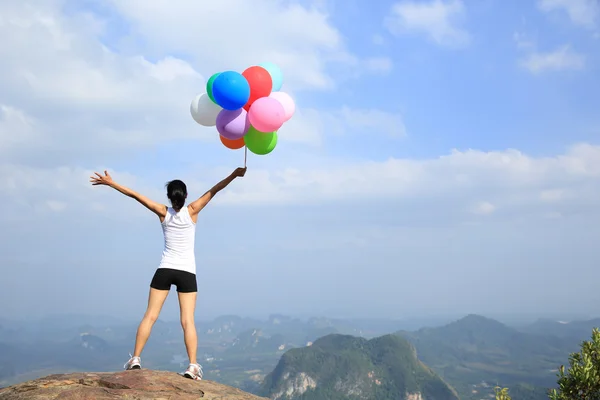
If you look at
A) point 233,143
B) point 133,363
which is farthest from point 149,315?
point 233,143

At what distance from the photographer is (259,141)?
1098cm

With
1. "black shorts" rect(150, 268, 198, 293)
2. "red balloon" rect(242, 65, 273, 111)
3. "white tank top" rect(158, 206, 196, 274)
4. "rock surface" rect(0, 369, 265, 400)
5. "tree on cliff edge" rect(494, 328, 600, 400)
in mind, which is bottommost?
"tree on cliff edge" rect(494, 328, 600, 400)

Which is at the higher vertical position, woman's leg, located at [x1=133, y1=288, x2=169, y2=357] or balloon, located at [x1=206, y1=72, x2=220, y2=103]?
balloon, located at [x1=206, y1=72, x2=220, y2=103]

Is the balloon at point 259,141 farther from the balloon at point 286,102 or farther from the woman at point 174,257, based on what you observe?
the woman at point 174,257

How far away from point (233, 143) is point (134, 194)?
3137 mm

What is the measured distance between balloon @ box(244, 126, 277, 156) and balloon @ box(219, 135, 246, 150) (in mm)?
340

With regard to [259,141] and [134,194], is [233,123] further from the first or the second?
[134,194]

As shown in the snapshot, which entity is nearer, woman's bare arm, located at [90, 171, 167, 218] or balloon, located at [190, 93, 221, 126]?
woman's bare arm, located at [90, 171, 167, 218]

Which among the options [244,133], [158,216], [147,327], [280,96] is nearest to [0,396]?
[147,327]

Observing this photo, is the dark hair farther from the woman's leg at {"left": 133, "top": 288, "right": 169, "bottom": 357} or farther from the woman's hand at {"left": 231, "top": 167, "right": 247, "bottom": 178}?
the woman's leg at {"left": 133, "top": 288, "right": 169, "bottom": 357}

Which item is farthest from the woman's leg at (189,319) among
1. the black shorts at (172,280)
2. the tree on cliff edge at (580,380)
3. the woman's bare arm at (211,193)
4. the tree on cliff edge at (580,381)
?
the tree on cliff edge at (580,380)

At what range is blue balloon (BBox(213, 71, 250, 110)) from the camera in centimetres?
992

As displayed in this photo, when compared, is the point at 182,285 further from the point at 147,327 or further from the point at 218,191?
the point at 218,191

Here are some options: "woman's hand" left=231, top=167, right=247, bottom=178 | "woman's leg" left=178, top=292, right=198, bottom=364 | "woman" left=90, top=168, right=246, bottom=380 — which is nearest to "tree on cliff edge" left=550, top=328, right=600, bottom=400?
Answer: "woman's leg" left=178, top=292, right=198, bottom=364
